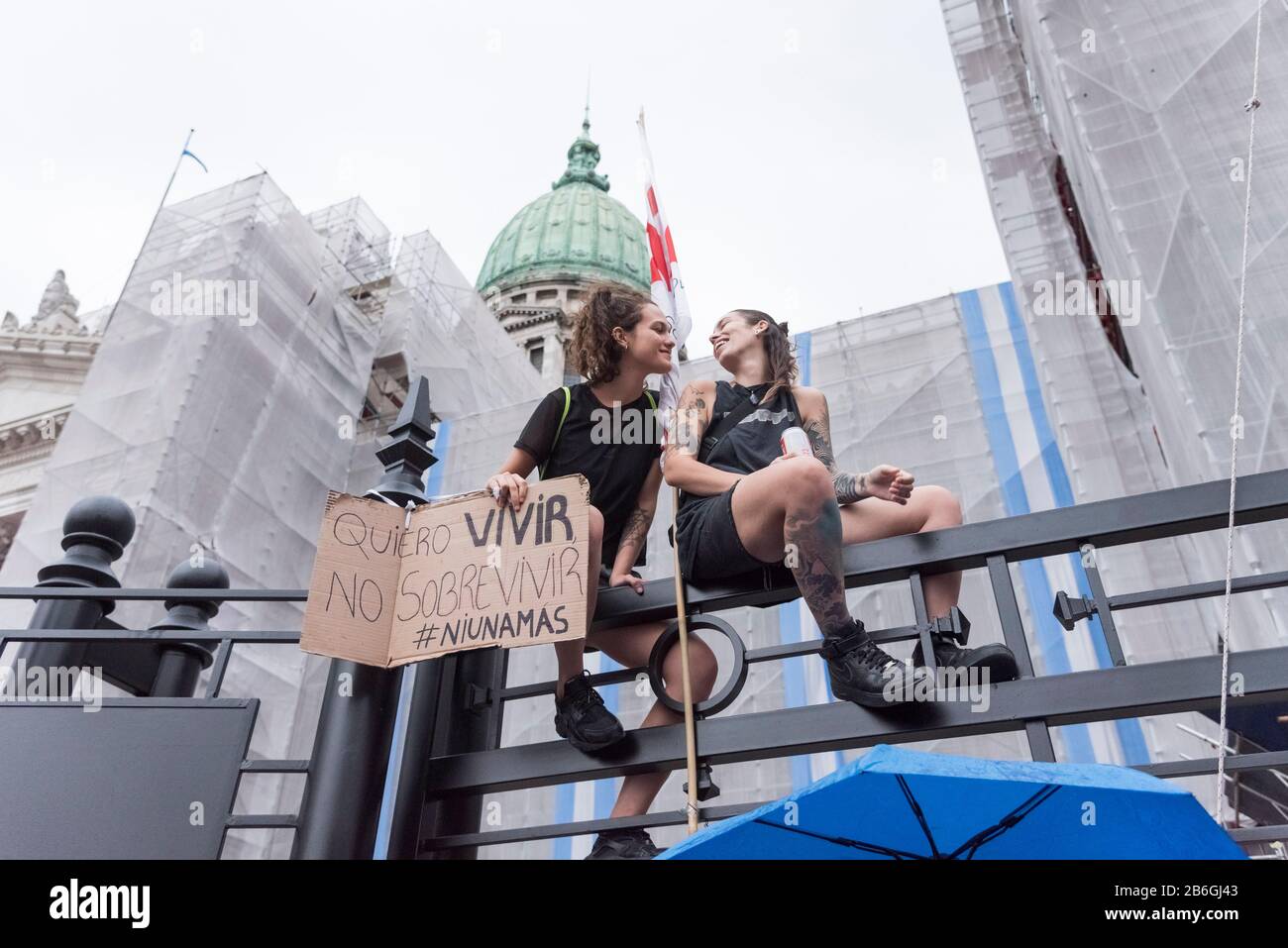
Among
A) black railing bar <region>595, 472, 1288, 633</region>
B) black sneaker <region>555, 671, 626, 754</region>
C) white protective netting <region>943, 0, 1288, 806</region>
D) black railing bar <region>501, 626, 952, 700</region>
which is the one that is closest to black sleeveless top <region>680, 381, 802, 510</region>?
black railing bar <region>595, 472, 1288, 633</region>

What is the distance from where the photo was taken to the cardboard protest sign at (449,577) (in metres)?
3.26

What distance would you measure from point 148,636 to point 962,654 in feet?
10.2

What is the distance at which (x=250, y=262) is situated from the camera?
704 inches

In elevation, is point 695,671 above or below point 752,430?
below

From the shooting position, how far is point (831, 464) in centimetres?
360

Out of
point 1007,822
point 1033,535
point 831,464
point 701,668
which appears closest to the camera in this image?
point 1007,822

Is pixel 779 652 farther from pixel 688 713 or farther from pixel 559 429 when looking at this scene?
pixel 559 429

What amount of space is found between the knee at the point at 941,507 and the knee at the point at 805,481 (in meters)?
0.48

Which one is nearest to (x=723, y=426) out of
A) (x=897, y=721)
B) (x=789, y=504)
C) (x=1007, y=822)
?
(x=789, y=504)

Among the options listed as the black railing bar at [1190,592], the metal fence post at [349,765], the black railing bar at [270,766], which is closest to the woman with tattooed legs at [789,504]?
the black railing bar at [1190,592]

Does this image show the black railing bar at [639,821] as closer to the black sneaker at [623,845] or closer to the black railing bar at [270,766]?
the black sneaker at [623,845]

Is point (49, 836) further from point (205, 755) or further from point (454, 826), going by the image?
point (454, 826)

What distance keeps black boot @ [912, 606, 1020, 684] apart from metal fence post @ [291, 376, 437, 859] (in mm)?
1813
